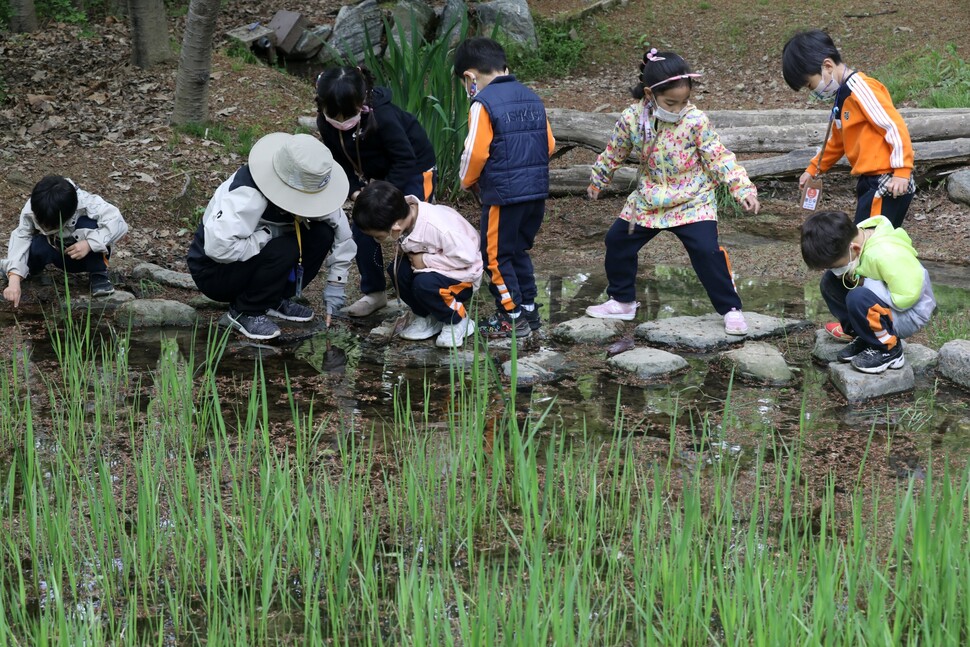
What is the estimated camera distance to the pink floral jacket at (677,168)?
4254 millimetres

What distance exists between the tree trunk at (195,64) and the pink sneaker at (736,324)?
407cm

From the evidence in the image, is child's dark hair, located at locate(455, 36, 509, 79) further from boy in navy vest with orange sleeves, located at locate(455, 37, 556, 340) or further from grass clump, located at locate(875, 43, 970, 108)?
grass clump, located at locate(875, 43, 970, 108)

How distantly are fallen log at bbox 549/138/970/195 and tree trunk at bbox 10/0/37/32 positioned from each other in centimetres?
502

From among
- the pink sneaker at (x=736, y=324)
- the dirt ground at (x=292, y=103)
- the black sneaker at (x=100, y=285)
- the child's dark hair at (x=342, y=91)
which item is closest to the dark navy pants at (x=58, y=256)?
the black sneaker at (x=100, y=285)

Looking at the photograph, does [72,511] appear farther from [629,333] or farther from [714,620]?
[629,333]

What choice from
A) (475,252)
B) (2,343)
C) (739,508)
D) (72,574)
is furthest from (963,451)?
(2,343)

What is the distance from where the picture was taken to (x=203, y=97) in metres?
7.02

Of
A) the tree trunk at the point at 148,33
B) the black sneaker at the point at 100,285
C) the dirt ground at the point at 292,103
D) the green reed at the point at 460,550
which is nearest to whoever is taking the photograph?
the green reed at the point at 460,550

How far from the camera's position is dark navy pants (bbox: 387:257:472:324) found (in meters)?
4.26

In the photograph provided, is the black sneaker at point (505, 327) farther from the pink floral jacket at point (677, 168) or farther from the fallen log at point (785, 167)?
the fallen log at point (785, 167)

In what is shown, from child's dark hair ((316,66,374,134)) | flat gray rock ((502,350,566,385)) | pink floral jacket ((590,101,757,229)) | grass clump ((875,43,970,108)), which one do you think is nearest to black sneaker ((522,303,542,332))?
flat gray rock ((502,350,566,385))

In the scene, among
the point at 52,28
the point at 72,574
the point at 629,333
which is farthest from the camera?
the point at 52,28

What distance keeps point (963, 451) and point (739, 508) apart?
896 millimetres

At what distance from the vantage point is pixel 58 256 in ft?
16.0
